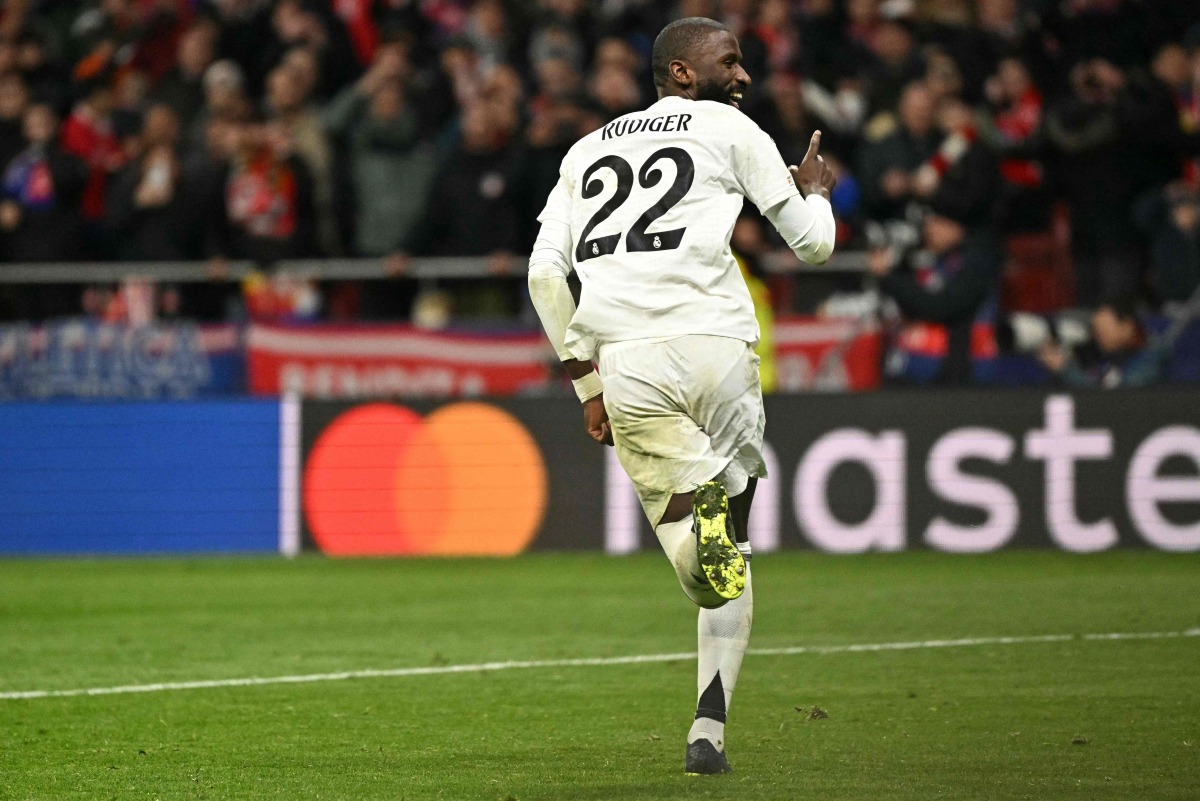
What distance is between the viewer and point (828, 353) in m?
14.2

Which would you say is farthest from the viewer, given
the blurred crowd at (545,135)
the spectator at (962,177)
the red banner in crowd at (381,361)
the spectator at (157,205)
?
the spectator at (157,205)

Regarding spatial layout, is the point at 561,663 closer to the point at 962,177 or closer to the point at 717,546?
the point at 717,546

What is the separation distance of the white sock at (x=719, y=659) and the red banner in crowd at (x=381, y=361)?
29.6ft

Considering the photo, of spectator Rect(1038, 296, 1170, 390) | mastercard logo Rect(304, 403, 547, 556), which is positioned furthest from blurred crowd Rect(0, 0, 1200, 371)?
mastercard logo Rect(304, 403, 547, 556)

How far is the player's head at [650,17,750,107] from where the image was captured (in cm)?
579

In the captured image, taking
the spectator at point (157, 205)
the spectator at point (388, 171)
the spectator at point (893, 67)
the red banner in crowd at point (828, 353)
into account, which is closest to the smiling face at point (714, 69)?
the red banner in crowd at point (828, 353)

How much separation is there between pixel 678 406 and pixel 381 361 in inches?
375

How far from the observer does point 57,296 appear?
15609 millimetres

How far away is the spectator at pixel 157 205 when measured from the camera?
626 inches

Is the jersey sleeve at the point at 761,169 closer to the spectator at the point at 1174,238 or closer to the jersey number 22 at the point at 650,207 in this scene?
the jersey number 22 at the point at 650,207

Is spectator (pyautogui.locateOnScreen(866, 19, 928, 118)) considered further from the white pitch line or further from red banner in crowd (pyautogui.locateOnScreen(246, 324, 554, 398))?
the white pitch line

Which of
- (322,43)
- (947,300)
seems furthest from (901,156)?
(322,43)

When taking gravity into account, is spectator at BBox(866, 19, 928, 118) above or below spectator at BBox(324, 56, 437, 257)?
above

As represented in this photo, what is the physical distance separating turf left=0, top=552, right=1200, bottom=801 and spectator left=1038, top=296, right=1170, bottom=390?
5.06ft
